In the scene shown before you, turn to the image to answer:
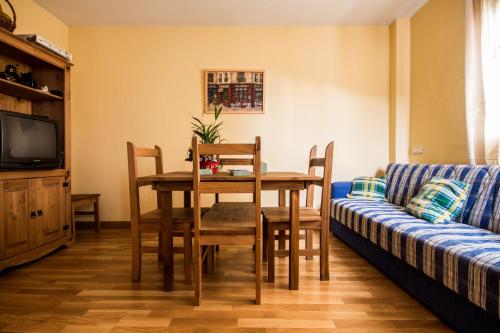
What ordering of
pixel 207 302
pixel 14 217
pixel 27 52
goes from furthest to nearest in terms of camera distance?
pixel 27 52, pixel 14 217, pixel 207 302

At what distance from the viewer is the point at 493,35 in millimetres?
2250

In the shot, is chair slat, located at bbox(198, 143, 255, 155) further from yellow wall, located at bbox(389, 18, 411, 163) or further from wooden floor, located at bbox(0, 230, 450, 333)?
yellow wall, located at bbox(389, 18, 411, 163)

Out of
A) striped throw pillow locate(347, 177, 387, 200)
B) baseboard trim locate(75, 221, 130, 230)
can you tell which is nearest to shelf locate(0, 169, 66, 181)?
baseboard trim locate(75, 221, 130, 230)

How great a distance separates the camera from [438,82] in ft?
9.73

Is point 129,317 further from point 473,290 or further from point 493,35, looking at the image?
point 493,35

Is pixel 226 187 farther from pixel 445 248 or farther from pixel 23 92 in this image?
pixel 23 92

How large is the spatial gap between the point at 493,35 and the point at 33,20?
14.7ft

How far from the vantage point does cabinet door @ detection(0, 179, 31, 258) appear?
214 cm

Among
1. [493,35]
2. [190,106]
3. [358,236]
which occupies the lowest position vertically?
[358,236]

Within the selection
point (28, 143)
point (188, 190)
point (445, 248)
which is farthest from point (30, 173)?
point (445, 248)

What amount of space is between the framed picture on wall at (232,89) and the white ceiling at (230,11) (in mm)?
638

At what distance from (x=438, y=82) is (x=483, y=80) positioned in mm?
676

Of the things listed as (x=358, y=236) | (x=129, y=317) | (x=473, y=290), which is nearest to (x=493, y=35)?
(x=358, y=236)

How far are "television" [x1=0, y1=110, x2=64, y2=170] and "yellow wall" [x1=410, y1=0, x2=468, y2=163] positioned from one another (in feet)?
12.8
